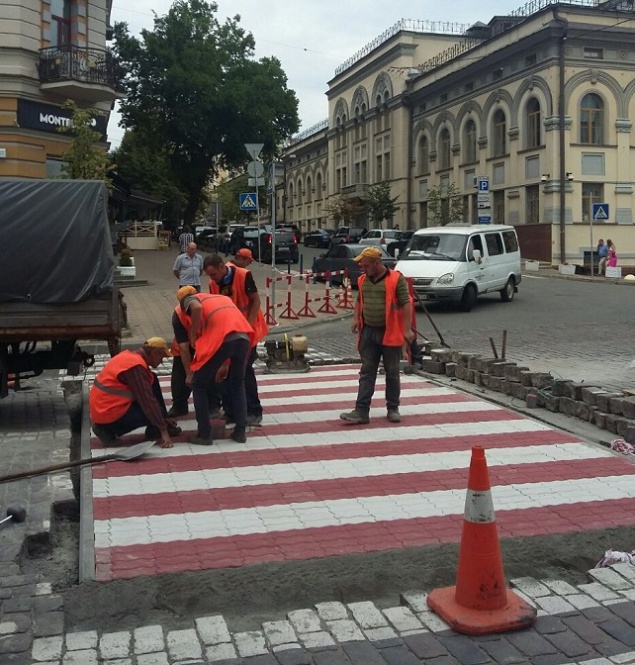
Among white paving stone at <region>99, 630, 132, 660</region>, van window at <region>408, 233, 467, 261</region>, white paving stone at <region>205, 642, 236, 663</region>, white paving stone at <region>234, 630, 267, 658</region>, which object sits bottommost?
white paving stone at <region>234, 630, 267, 658</region>

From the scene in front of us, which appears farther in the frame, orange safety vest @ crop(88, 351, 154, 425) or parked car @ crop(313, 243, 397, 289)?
parked car @ crop(313, 243, 397, 289)

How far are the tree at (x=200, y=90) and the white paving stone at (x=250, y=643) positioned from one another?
4619 centimetres

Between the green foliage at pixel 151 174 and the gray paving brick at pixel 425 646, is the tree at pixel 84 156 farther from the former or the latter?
the green foliage at pixel 151 174

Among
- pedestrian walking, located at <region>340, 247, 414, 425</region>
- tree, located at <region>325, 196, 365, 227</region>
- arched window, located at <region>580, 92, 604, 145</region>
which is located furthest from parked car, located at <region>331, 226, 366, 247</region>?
pedestrian walking, located at <region>340, 247, 414, 425</region>

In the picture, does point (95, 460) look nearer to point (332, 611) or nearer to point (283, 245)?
point (332, 611)

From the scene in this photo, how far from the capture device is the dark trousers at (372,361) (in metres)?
8.91

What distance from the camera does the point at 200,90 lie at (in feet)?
159

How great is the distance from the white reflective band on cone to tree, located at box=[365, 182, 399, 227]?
54233 millimetres

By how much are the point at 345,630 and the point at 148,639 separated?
0.95 metres

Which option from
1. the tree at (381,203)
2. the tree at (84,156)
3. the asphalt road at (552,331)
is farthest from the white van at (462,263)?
the tree at (381,203)

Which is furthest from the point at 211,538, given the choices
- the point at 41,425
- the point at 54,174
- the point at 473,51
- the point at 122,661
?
the point at 473,51

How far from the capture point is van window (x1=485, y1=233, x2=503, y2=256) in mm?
22984

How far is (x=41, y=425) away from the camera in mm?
9633

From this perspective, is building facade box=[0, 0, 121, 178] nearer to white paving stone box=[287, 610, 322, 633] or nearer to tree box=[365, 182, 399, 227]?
white paving stone box=[287, 610, 322, 633]
